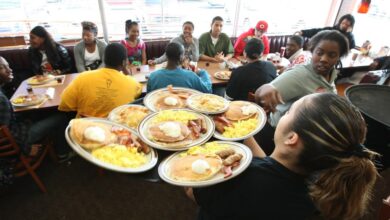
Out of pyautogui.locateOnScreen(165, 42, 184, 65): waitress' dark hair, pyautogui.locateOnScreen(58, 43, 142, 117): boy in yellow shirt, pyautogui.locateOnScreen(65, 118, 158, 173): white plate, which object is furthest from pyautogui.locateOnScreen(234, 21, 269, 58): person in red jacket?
pyautogui.locateOnScreen(65, 118, 158, 173): white plate

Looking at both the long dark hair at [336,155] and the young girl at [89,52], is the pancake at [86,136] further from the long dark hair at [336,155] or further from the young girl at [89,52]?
the young girl at [89,52]

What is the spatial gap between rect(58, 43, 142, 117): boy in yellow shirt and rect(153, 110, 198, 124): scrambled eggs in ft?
3.12

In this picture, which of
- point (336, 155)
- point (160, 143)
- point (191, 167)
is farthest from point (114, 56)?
point (336, 155)

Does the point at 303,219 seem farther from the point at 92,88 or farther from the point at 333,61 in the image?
the point at 92,88

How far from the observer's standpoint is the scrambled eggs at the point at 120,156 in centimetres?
99

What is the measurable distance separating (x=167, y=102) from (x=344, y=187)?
105cm

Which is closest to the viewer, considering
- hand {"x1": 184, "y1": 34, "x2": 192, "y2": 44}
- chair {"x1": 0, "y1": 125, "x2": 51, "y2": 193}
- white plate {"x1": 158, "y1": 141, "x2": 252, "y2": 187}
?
white plate {"x1": 158, "y1": 141, "x2": 252, "y2": 187}

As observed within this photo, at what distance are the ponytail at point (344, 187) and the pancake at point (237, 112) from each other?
2.09 feet

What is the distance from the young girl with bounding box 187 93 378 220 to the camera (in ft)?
2.43

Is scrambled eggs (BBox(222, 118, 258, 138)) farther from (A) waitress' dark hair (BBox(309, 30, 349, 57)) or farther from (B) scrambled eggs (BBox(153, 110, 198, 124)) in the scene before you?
(A) waitress' dark hair (BBox(309, 30, 349, 57))

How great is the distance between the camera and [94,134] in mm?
1042

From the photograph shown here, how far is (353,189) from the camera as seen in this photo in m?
0.76

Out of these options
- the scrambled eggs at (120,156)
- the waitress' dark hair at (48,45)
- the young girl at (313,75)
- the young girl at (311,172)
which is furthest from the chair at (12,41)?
the young girl at (311,172)

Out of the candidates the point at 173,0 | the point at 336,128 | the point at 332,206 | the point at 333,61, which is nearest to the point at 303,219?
the point at 332,206
